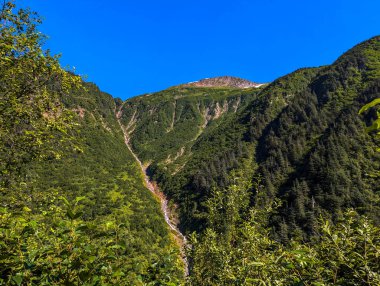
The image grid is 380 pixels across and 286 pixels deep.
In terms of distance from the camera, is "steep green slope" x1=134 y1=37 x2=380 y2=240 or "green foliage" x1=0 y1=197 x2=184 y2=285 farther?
"steep green slope" x1=134 y1=37 x2=380 y2=240

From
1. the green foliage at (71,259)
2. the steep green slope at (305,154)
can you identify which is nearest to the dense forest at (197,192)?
the green foliage at (71,259)

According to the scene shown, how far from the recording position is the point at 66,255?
144 inches

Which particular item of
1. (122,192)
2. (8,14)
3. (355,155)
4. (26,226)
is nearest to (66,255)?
(26,226)

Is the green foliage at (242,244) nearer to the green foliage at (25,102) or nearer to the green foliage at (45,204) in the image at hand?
the green foliage at (45,204)

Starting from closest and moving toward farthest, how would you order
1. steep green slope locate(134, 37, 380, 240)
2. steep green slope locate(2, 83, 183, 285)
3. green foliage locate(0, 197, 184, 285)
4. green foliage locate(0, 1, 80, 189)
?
1. green foliage locate(0, 197, 184, 285)
2. steep green slope locate(2, 83, 183, 285)
3. green foliage locate(0, 1, 80, 189)
4. steep green slope locate(134, 37, 380, 240)

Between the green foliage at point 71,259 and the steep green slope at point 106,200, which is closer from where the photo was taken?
the green foliage at point 71,259

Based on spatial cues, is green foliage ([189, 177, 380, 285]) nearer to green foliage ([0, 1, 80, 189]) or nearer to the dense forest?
the dense forest

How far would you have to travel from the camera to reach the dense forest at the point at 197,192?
13.5ft

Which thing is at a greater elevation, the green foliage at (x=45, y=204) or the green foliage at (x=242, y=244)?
the green foliage at (x=45, y=204)

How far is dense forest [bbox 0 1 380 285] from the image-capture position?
4102 mm

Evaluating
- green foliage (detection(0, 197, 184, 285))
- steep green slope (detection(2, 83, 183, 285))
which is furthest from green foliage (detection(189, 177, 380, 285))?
steep green slope (detection(2, 83, 183, 285))

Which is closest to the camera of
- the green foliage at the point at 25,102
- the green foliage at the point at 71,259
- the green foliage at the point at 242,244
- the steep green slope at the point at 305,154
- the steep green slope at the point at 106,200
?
the green foliage at the point at 71,259

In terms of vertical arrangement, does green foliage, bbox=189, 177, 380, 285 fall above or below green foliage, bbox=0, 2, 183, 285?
below

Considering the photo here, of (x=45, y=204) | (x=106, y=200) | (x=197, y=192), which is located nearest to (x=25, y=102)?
(x=45, y=204)
